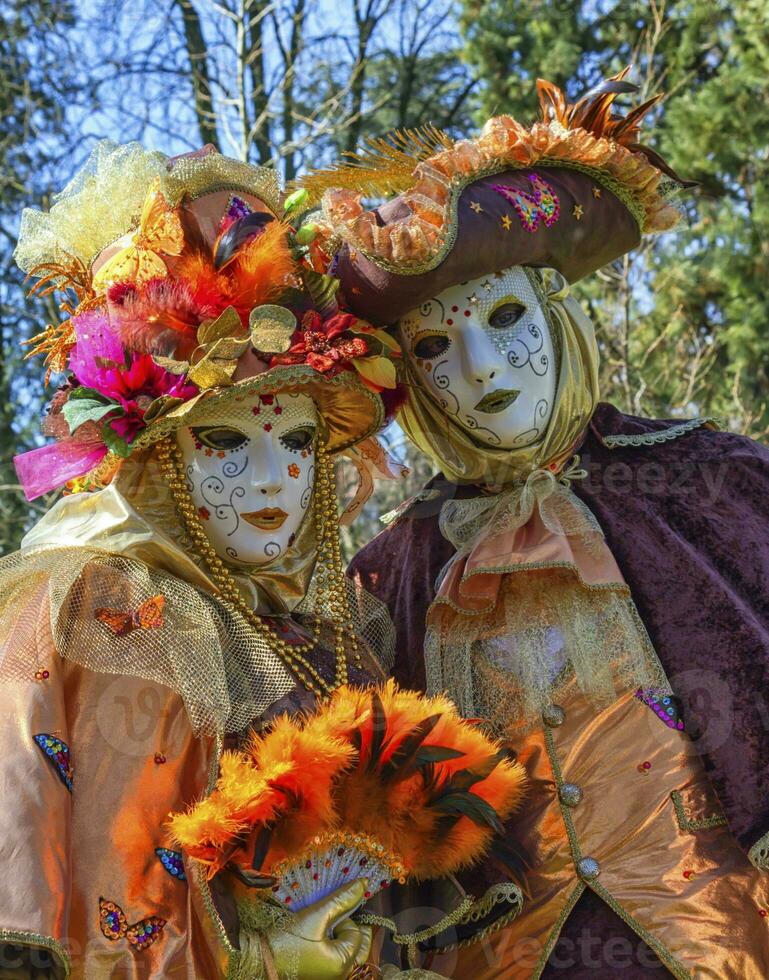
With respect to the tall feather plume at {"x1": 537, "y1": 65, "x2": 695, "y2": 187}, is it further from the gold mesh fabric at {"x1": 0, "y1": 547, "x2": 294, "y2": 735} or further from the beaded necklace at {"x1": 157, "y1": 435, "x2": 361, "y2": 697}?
the gold mesh fabric at {"x1": 0, "y1": 547, "x2": 294, "y2": 735}

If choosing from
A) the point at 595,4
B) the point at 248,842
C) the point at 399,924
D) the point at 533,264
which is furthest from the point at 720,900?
the point at 595,4

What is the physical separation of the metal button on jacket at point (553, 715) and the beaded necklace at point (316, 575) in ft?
1.46

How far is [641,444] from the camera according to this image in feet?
10.5

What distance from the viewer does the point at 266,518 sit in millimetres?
2838

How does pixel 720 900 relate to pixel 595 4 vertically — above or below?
below

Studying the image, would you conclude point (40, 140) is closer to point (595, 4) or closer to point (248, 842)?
point (595, 4)

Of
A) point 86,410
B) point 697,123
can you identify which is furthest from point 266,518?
point 697,123

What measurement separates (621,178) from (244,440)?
3.69 ft

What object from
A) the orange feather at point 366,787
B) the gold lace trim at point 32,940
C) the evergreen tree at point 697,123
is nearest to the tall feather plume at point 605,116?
the orange feather at point 366,787

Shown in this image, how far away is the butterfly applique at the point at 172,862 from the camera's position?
2412 millimetres

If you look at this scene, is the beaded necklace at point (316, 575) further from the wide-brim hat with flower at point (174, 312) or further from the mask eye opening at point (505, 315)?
the mask eye opening at point (505, 315)

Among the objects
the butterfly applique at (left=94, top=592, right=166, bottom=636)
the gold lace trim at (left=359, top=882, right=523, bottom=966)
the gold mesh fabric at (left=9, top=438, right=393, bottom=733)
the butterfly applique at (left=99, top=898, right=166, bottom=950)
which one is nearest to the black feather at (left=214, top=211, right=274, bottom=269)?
the gold mesh fabric at (left=9, top=438, right=393, bottom=733)

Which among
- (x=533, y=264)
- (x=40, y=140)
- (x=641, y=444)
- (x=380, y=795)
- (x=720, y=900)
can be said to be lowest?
(x=720, y=900)

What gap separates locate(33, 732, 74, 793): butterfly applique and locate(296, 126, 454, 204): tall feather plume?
1.51 meters
